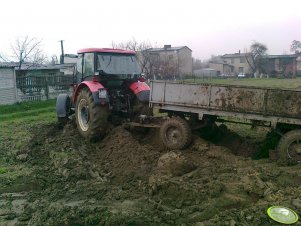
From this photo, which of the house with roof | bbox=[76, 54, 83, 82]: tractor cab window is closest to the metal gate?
bbox=[76, 54, 83, 82]: tractor cab window

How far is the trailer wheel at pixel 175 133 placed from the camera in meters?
8.43

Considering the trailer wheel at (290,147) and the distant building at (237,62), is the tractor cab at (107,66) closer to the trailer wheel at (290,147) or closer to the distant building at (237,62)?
the trailer wheel at (290,147)

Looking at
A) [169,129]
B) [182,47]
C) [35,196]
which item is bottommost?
[35,196]

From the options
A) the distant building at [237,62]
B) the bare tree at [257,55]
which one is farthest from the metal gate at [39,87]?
the distant building at [237,62]

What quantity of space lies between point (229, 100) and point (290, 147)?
1.48m

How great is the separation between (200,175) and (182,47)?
206 feet

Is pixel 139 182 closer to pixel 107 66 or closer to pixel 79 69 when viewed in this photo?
pixel 107 66

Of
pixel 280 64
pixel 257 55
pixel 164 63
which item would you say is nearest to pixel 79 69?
pixel 164 63

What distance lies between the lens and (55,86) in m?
23.8

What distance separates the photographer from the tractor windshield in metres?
9.99

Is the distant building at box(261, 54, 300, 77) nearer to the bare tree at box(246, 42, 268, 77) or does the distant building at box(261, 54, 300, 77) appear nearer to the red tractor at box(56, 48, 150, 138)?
the bare tree at box(246, 42, 268, 77)

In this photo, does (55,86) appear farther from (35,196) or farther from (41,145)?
(35,196)

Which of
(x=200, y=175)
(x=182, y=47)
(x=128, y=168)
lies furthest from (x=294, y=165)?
(x=182, y=47)

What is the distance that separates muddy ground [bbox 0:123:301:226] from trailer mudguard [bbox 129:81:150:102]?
1.22m
